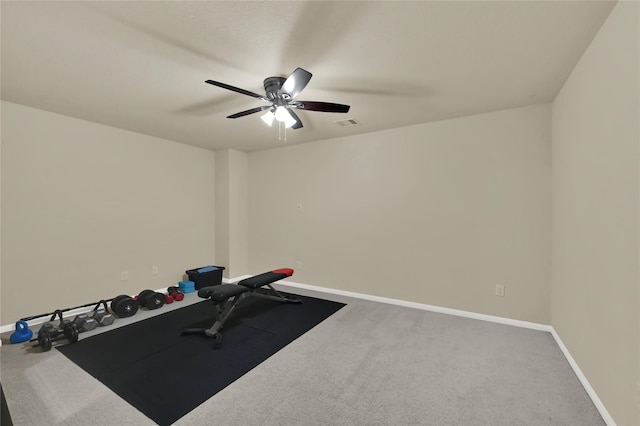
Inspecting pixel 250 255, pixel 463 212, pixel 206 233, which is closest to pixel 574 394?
pixel 463 212

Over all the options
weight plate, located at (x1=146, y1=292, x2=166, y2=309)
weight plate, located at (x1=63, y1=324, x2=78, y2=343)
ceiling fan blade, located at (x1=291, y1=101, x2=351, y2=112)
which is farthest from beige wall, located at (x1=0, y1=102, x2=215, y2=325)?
ceiling fan blade, located at (x1=291, y1=101, x2=351, y2=112)

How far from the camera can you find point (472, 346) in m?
2.63

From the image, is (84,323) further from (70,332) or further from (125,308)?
(125,308)

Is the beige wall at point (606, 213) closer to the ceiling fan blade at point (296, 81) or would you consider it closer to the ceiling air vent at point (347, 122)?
the ceiling fan blade at point (296, 81)

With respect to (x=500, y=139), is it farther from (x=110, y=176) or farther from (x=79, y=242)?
(x=79, y=242)

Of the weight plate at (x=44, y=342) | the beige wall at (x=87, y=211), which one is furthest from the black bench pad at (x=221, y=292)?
the beige wall at (x=87, y=211)

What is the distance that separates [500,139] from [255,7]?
9.48 feet

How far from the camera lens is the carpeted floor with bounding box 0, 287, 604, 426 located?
1.73 metres

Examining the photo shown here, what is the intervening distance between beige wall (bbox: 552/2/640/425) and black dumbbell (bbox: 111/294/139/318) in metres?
4.26

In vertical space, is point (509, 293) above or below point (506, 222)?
below

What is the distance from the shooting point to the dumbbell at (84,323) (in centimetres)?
285

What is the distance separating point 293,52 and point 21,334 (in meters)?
3.55

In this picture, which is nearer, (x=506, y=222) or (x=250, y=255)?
(x=506, y=222)

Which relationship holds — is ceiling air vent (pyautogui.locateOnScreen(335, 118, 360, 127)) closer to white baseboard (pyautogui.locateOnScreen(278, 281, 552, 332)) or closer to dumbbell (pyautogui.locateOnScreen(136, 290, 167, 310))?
white baseboard (pyautogui.locateOnScreen(278, 281, 552, 332))
